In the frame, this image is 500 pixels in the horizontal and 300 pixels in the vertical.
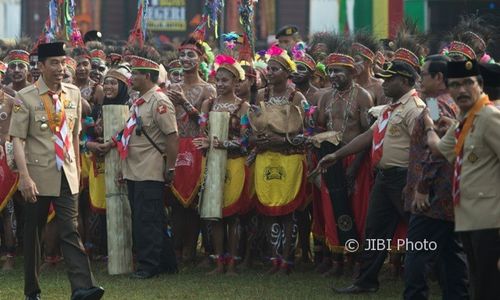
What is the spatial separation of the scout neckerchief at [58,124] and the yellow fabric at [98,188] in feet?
8.52

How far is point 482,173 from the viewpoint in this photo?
769 centimetres

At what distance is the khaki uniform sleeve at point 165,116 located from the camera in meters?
11.3

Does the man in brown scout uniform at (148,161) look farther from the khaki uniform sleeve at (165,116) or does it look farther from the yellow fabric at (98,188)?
the yellow fabric at (98,188)

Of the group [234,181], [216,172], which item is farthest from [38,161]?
[234,181]

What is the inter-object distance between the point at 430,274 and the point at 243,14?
12.1ft

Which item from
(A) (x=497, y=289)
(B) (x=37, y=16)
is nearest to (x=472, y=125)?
(A) (x=497, y=289)

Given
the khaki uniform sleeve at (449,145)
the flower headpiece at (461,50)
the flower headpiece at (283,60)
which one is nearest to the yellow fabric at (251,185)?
the flower headpiece at (283,60)

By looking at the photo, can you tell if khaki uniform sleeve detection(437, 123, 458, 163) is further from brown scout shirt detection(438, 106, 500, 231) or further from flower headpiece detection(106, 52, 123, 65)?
flower headpiece detection(106, 52, 123, 65)

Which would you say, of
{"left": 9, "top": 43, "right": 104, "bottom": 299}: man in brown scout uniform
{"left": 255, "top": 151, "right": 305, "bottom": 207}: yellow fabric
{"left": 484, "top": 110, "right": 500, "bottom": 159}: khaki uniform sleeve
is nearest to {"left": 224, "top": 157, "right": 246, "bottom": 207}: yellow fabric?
{"left": 255, "top": 151, "right": 305, "bottom": 207}: yellow fabric

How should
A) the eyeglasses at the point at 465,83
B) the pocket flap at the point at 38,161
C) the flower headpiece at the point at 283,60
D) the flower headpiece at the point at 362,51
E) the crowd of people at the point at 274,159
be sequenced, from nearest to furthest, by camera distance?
the eyeglasses at the point at 465,83 → the crowd of people at the point at 274,159 → the pocket flap at the point at 38,161 → the flower headpiece at the point at 283,60 → the flower headpiece at the point at 362,51

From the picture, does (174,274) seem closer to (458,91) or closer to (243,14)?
(243,14)

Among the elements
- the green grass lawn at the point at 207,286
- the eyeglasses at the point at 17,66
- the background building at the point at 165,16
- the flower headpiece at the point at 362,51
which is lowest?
the green grass lawn at the point at 207,286

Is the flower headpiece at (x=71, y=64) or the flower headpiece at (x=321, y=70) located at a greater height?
the flower headpiece at (x=71, y=64)

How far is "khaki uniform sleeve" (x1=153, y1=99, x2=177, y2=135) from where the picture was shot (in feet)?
37.1
